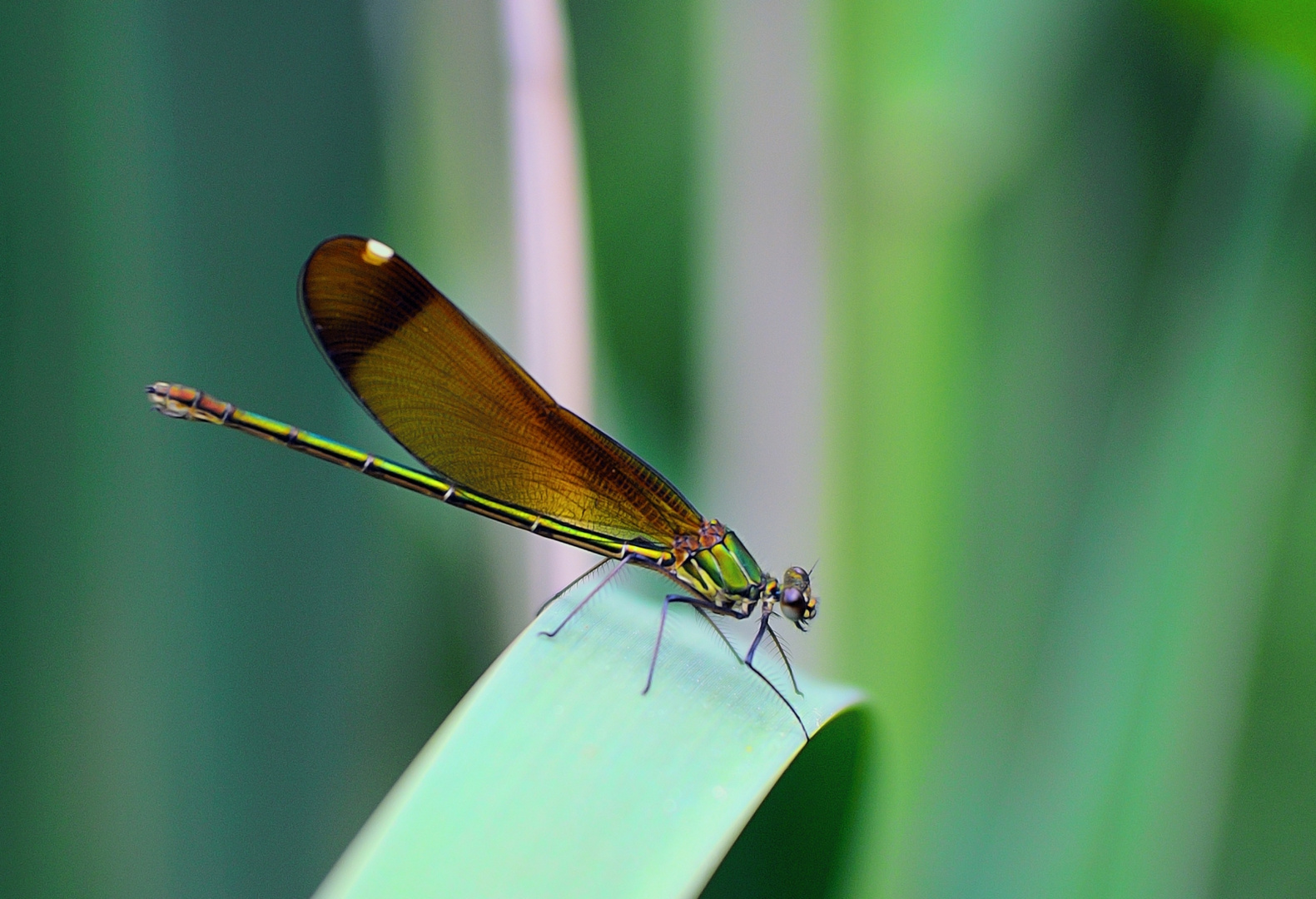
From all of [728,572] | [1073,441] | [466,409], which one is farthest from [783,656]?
[466,409]

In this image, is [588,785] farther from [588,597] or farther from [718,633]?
[718,633]

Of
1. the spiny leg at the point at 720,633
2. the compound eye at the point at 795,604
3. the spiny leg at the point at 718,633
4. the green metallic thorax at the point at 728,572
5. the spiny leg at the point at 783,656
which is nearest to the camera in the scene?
the spiny leg at the point at 718,633

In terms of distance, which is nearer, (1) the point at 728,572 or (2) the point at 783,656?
(2) the point at 783,656

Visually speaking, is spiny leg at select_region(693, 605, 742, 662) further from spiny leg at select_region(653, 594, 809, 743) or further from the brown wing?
the brown wing

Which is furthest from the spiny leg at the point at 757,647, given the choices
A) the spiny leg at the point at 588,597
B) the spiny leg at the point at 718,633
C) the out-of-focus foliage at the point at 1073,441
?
the spiny leg at the point at 588,597

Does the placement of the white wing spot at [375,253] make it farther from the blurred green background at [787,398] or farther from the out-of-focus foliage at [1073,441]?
the out-of-focus foliage at [1073,441]
